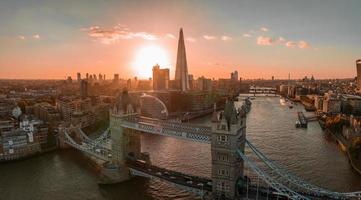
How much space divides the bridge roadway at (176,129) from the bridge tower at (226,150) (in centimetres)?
155

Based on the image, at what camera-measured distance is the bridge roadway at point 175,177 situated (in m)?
22.0

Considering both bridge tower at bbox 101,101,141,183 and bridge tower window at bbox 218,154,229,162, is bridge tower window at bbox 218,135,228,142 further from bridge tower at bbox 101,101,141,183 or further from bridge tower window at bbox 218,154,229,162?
bridge tower at bbox 101,101,141,183

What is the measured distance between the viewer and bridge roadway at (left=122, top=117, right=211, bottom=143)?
876 inches

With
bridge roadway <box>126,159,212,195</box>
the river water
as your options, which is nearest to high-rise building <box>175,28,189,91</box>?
the river water

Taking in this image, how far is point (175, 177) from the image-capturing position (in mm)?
24219

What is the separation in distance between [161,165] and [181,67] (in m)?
72.1

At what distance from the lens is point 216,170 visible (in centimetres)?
2038

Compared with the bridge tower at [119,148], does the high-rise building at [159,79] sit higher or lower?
higher

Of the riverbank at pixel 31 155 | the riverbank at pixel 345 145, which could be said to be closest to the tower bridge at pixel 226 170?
the riverbank at pixel 345 145

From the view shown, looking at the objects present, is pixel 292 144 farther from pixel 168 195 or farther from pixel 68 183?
pixel 68 183

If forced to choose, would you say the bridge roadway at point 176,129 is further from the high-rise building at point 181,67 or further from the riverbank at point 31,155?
the high-rise building at point 181,67

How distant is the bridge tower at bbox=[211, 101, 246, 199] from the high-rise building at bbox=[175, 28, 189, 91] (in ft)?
264

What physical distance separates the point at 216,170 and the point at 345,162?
2107 cm

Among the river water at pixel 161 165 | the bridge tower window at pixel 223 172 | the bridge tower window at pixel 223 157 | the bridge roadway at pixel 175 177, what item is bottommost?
the river water at pixel 161 165
